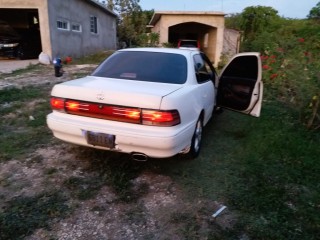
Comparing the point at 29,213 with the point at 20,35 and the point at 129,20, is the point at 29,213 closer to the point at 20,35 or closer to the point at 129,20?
the point at 20,35

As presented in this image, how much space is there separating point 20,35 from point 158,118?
15.9 metres

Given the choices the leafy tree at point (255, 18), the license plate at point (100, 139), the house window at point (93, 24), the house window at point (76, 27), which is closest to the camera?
the license plate at point (100, 139)

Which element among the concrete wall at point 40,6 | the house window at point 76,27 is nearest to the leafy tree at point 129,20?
the house window at point 76,27

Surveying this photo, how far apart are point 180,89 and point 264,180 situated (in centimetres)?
153

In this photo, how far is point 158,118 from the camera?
3145 millimetres

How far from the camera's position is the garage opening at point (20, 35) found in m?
15.4

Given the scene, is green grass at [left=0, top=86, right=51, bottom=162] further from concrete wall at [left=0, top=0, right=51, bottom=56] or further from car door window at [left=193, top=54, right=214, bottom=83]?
concrete wall at [left=0, top=0, right=51, bottom=56]

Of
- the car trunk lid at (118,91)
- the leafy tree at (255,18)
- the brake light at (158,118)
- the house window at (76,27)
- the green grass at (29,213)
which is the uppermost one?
the leafy tree at (255,18)

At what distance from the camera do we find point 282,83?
6598 mm

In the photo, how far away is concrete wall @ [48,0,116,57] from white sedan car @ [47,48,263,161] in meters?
11.8

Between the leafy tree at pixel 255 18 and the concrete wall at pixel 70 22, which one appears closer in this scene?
the concrete wall at pixel 70 22

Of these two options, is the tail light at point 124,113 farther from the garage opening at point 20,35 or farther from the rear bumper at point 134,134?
the garage opening at point 20,35

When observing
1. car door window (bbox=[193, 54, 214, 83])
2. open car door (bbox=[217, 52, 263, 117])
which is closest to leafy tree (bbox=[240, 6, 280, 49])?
open car door (bbox=[217, 52, 263, 117])

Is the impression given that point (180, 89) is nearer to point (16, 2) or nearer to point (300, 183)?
point (300, 183)
